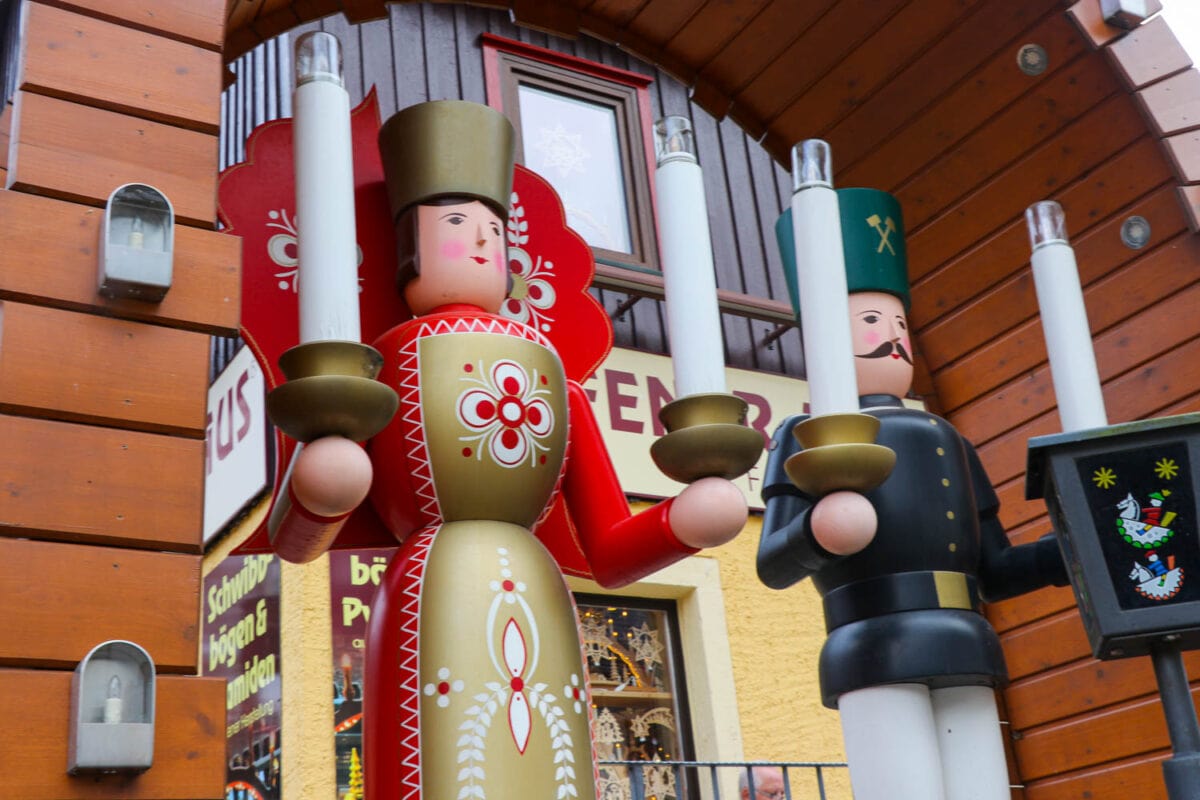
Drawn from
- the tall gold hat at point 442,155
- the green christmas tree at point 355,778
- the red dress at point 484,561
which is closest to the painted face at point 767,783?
the green christmas tree at point 355,778

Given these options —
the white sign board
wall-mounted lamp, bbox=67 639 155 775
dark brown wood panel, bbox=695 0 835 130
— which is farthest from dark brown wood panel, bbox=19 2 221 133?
the white sign board

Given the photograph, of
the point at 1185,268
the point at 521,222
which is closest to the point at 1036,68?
the point at 1185,268

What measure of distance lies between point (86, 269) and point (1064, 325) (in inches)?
58.8

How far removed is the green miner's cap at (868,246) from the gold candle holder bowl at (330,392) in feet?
3.68

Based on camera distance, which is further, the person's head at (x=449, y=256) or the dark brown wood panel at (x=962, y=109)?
the dark brown wood panel at (x=962, y=109)

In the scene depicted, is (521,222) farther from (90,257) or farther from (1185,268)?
(1185,268)

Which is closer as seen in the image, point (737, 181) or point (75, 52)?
point (75, 52)

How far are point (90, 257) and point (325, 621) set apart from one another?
2421 millimetres

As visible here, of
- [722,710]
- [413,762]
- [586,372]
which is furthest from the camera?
[722,710]

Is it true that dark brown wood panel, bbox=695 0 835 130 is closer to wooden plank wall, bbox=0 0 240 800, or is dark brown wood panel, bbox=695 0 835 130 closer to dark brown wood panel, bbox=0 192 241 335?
wooden plank wall, bbox=0 0 240 800

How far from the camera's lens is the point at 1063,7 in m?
2.64

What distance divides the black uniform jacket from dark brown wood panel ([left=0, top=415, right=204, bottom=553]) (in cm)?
91

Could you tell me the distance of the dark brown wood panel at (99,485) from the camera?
51.6 inches

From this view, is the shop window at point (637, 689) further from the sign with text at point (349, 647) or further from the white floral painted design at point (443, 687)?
the white floral painted design at point (443, 687)
